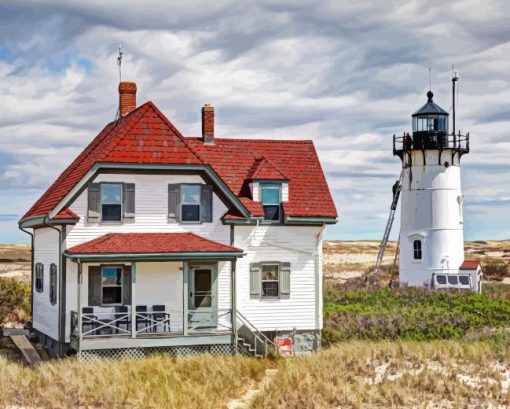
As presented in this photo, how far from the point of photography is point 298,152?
1185 inches

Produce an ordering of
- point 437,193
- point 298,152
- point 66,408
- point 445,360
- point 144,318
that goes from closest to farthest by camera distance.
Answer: point 66,408 < point 445,360 < point 144,318 < point 298,152 < point 437,193

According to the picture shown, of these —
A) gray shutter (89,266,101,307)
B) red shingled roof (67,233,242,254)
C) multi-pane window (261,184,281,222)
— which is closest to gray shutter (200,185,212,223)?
red shingled roof (67,233,242,254)

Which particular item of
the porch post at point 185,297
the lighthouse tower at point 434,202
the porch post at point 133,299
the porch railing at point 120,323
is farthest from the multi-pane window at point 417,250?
the porch post at point 133,299

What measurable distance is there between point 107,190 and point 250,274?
16.9 feet

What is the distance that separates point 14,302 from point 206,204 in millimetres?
11753

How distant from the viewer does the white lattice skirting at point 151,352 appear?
79.2ft

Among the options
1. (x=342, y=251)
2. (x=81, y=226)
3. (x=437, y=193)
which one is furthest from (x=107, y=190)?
(x=342, y=251)

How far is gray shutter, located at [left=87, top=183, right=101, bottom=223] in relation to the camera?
25328 millimetres

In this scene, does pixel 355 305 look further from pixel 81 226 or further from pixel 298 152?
pixel 81 226

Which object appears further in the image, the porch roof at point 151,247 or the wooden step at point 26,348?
the wooden step at point 26,348

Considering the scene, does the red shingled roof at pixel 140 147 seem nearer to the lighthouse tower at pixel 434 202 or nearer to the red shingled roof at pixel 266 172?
the red shingled roof at pixel 266 172

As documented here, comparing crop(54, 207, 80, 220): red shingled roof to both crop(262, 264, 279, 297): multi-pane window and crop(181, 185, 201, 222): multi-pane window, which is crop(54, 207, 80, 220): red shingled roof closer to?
crop(181, 185, 201, 222): multi-pane window

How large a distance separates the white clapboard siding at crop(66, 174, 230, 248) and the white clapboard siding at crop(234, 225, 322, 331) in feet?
3.32

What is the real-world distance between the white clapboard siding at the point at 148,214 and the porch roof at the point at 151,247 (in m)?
0.26
